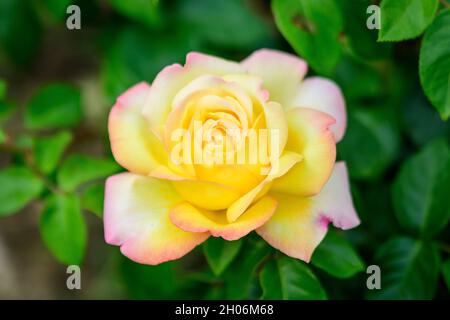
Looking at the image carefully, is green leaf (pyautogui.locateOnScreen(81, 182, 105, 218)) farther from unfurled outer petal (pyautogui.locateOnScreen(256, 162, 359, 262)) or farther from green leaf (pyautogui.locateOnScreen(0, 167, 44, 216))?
unfurled outer petal (pyautogui.locateOnScreen(256, 162, 359, 262))

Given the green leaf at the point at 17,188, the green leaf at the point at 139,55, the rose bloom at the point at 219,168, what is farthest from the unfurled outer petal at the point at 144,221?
the green leaf at the point at 139,55

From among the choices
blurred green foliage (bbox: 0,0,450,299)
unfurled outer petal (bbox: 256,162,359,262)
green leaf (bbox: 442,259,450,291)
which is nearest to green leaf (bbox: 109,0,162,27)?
blurred green foliage (bbox: 0,0,450,299)

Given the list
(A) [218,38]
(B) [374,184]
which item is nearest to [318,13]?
(B) [374,184]

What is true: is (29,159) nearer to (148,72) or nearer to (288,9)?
(148,72)

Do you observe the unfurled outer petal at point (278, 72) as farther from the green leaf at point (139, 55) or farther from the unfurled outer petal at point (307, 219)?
→ the green leaf at point (139, 55)

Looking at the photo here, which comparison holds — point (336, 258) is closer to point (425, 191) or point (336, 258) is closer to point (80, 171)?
point (425, 191)
